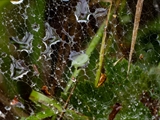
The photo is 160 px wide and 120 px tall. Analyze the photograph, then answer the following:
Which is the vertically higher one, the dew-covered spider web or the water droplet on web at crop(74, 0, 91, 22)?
the water droplet on web at crop(74, 0, 91, 22)

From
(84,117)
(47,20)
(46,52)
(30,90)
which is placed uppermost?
(47,20)

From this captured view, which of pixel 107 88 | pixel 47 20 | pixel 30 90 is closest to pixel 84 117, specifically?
pixel 107 88

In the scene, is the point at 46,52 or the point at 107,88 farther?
the point at 46,52

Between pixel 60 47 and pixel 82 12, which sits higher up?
pixel 82 12

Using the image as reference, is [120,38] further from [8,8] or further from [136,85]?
[8,8]

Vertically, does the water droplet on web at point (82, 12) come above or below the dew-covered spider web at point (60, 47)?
above

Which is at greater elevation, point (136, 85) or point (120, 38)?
point (120, 38)
